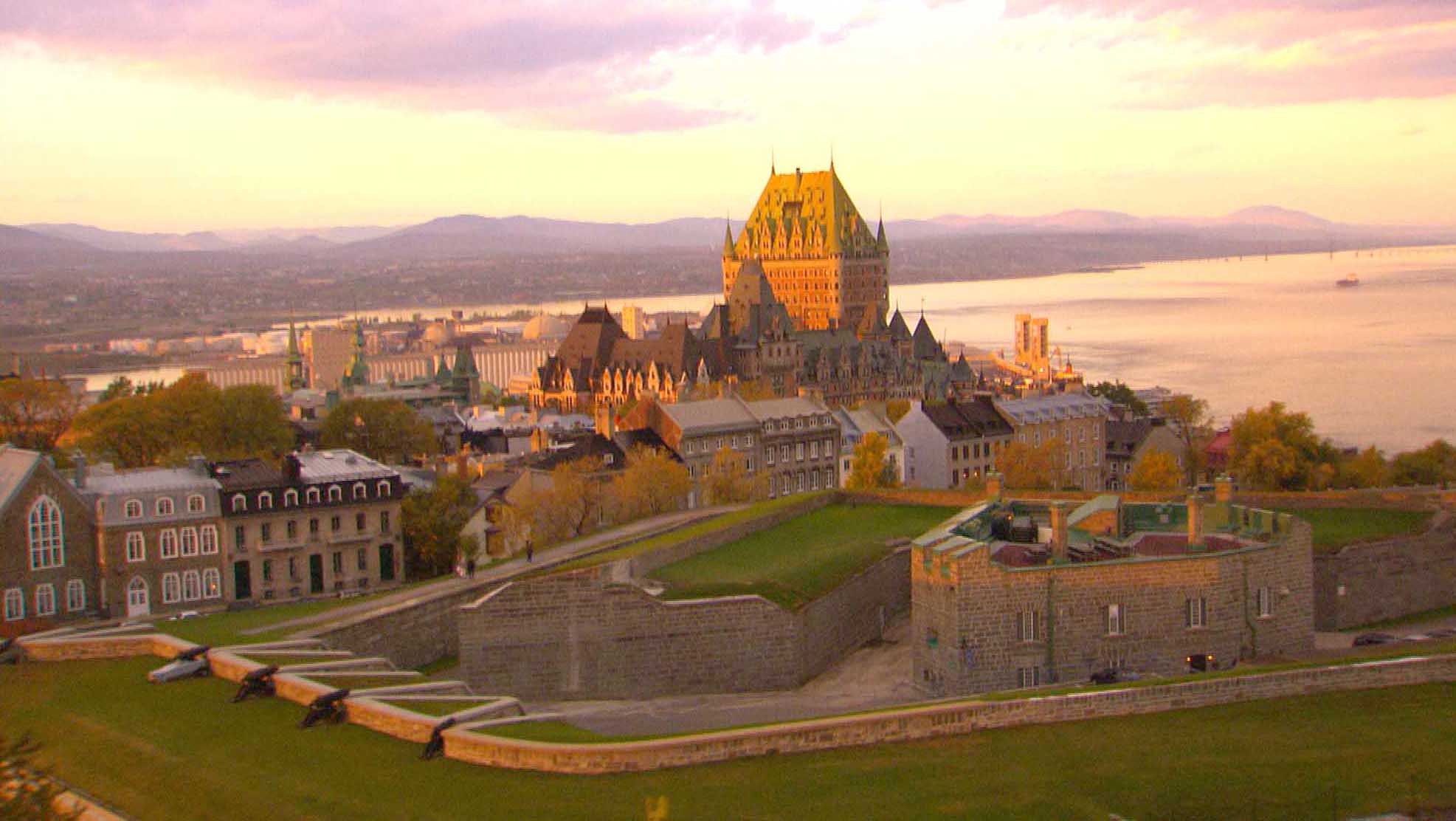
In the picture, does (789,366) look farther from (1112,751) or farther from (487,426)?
(1112,751)

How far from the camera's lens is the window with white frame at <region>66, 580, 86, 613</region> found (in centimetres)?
3625

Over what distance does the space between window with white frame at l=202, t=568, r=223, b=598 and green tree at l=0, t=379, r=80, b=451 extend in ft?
78.2

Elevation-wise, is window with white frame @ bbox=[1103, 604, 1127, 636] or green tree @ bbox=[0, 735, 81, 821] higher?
green tree @ bbox=[0, 735, 81, 821]

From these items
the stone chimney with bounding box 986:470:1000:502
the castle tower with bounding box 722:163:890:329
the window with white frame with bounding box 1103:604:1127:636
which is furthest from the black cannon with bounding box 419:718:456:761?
the castle tower with bounding box 722:163:890:329

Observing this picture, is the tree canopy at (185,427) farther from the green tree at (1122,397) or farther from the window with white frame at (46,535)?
the green tree at (1122,397)

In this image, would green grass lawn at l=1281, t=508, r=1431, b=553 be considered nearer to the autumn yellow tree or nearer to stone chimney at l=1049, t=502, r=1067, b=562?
stone chimney at l=1049, t=502, r=1067, b=562

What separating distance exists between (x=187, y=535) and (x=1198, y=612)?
74.7ft

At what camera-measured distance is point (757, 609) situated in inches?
1249

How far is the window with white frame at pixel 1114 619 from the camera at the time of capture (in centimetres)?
2812

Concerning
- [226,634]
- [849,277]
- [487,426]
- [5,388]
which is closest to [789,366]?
[487,426]

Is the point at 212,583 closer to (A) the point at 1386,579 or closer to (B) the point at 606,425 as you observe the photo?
(A) the point at 1386,579

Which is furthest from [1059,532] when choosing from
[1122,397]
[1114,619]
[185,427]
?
[1122,397]

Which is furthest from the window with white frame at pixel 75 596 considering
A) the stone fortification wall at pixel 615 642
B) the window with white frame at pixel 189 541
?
the stone fortification wall at pixel 615 642

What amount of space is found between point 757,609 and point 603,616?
291 cm
